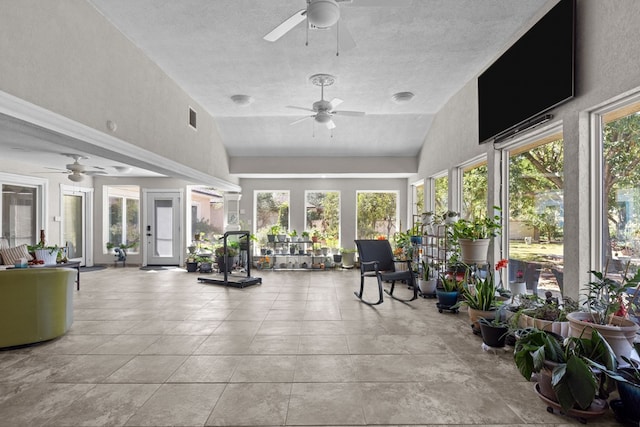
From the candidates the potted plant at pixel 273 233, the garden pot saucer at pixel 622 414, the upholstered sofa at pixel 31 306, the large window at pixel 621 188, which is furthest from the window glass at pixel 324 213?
the garden pot saucer at pixel 622 414

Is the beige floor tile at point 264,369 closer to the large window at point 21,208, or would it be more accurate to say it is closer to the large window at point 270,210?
the large window at point 270,210

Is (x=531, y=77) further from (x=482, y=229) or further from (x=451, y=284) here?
(x=451, y=284)

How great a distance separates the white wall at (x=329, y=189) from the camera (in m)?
8.96

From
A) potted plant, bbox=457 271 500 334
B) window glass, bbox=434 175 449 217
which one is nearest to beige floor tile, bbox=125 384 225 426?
potted plant, bbox=457 271 500 334

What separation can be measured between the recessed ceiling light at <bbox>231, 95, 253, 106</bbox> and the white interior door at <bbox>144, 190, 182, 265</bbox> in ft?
13.3

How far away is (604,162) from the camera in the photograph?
280cm

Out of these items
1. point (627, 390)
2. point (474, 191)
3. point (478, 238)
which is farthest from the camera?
point (474, 191)

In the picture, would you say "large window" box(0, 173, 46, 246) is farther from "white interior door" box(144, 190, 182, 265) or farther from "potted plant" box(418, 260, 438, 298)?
"potted plant" box(418, 260, 438, 298)

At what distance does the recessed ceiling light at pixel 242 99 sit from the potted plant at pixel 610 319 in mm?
4914

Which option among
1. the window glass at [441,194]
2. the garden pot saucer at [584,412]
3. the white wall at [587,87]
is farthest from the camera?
the window glass at [441,194]

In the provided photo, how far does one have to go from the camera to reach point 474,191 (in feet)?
16.6

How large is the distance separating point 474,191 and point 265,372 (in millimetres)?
3876

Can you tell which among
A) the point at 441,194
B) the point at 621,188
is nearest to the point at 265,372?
the point at 621,188

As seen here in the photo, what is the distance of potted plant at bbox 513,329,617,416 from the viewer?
1953 mm
